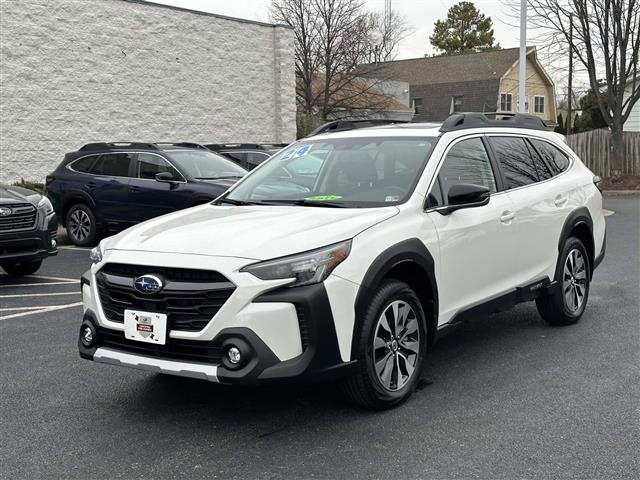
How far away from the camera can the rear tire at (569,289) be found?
6621mm

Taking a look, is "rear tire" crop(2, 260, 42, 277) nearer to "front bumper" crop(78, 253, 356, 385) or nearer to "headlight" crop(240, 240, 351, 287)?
"front bumper" crop(78, 253, 356, 385)

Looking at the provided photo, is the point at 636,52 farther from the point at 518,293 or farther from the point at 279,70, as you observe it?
the point at 518,293

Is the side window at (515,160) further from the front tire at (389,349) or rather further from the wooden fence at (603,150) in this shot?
the wooden fence at (603,150)

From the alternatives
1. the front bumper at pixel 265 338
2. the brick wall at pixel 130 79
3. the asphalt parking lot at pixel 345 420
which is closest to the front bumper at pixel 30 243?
the asphalt parking lot at pixel 345 420

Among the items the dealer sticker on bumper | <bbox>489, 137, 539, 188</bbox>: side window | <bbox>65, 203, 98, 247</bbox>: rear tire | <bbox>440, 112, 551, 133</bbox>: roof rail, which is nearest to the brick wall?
<bbox>65, 203, 98, 247</bbox>: rear tire

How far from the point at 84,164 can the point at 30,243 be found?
14.8ft

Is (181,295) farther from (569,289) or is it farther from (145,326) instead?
(569,289)

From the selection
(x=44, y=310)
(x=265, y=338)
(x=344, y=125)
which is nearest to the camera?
(x=265, y=338)

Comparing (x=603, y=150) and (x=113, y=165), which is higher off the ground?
(x=603, y=150)

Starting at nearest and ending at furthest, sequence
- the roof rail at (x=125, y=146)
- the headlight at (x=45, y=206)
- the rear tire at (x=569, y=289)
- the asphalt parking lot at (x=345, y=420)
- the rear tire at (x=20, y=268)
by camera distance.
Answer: the asphalt parking lot at (x=345, y=420) → the rear tire at (x=569, y=289) → the headlight at (x=45, y=206) → the rear tire at (x=20, y=268) → the roof rail at (x=125, y=146)

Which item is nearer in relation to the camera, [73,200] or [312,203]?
[312,203]

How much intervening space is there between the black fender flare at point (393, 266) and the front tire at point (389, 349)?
0.08m

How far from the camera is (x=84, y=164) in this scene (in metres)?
13.5

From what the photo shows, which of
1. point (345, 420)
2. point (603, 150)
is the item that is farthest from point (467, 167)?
point (603, 150)
